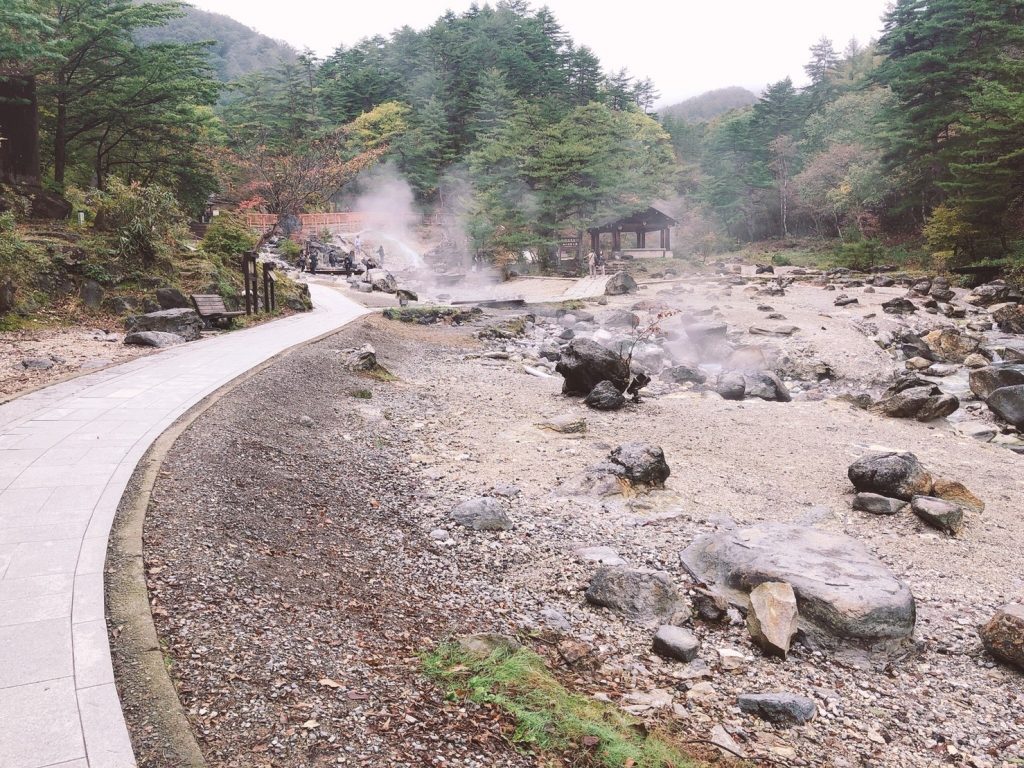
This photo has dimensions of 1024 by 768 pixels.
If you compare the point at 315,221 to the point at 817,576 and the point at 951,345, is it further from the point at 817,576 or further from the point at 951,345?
the point at 817,576

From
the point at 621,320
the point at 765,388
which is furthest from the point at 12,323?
the point at 621,320

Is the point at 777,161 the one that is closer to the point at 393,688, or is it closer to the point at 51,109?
the point at 51,109

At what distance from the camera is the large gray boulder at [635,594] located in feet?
14.4

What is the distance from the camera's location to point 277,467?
6031 mm

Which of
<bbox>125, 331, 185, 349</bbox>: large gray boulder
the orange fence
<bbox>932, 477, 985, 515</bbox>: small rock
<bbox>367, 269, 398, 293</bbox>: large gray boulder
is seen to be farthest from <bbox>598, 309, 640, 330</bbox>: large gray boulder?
the orange fence

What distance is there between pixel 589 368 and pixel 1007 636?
23.7 feet

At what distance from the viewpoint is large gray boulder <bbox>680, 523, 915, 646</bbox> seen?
404 centimetres

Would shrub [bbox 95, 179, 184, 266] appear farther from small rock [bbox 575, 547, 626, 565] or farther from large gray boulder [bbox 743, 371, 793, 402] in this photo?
small rock [bbox 575, 547, 626, 565]

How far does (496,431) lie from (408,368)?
16.6 ft

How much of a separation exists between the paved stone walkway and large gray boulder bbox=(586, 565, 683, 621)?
9.61 feet

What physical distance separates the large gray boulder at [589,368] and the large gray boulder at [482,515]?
5.20 meters

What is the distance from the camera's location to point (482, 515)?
221 inches

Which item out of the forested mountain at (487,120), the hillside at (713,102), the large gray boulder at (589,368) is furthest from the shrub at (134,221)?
the hillside at (713,102)

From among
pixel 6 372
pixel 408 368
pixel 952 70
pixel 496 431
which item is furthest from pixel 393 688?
pixel 952 70
